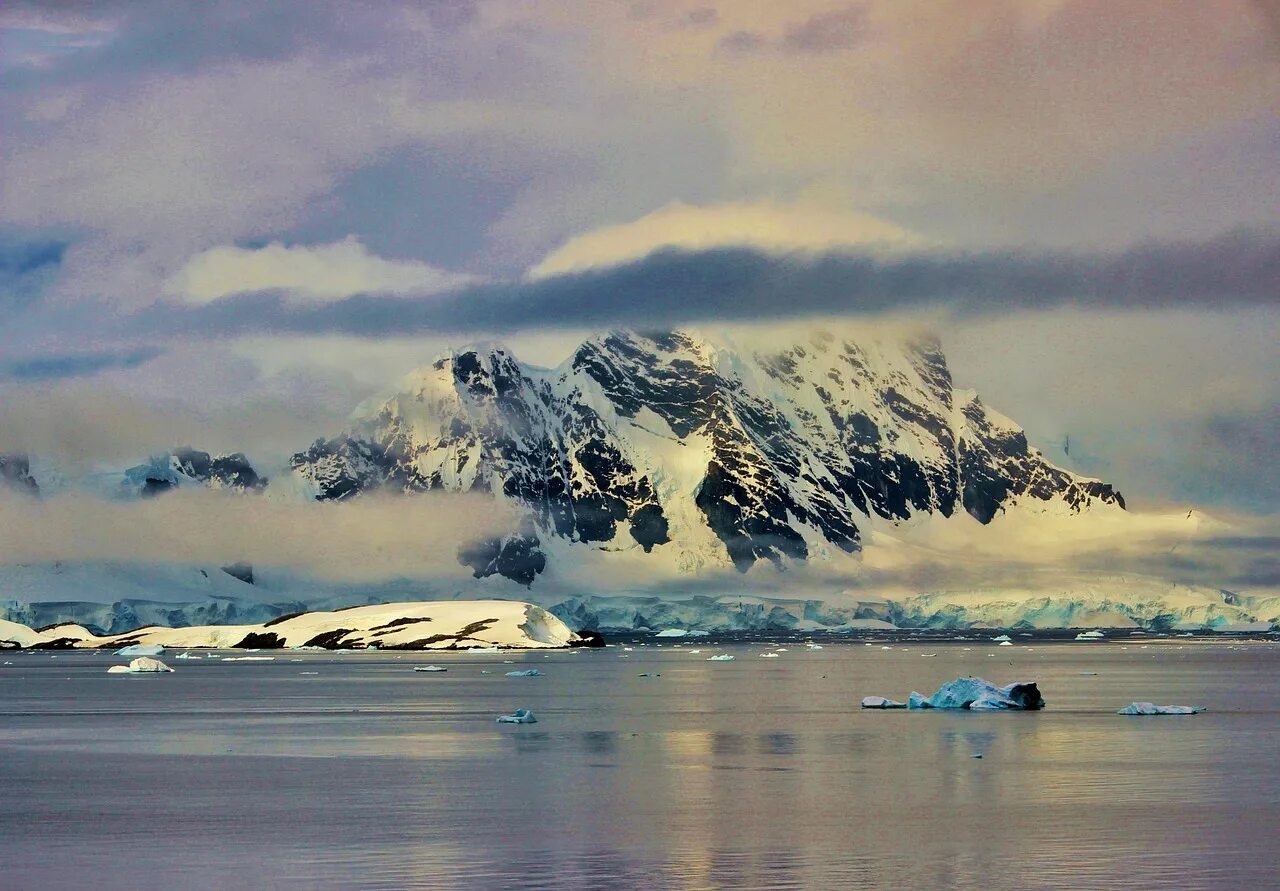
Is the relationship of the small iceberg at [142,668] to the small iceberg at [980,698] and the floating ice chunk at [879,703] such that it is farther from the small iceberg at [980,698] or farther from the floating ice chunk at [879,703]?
the small iceberg at [980,698]

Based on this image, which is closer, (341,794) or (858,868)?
(858,868)

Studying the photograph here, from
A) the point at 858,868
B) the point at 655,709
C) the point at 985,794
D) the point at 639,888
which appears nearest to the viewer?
the point at 639,888

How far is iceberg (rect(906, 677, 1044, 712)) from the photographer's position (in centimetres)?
8669

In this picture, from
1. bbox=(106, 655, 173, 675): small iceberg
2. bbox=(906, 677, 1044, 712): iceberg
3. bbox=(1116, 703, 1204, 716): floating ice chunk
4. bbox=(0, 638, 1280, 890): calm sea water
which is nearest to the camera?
bbox=(0, 638, 1280, 890): calm sea water

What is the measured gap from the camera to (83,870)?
1385 inches

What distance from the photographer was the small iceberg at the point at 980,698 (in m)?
86.7

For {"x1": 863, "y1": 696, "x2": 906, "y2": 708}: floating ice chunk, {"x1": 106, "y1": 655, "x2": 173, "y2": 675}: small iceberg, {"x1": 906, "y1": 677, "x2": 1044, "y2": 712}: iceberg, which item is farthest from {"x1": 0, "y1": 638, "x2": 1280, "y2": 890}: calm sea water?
{"x1": 106, "y1": 655, "x2": 173, "y2": 675}: small iceberg

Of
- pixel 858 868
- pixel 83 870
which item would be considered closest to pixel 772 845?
pixel 858 868

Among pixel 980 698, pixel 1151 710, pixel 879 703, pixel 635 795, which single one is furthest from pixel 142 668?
pixel 635 795

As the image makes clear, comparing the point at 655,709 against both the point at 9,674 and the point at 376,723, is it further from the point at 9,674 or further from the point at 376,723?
the point at 9,674

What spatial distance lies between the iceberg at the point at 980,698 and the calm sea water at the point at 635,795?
135cm

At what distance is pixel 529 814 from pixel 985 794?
11661 millimetres

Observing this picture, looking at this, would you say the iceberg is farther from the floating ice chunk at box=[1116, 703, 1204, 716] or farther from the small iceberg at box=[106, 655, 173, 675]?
the small iceberg at box=[106, 655, 173, 675]

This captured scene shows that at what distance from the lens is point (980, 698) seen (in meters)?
87.4
